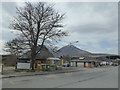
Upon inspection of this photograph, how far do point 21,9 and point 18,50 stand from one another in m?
7.30

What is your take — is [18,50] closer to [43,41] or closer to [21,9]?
[43,41]

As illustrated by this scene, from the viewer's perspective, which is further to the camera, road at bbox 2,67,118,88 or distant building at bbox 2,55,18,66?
distant building at bbox 2,55,18,66

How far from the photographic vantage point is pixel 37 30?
103 ft

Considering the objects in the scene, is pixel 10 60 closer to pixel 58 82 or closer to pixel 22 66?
pixel 22 66

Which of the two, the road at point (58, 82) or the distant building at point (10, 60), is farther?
the distant building at point (10, 60)

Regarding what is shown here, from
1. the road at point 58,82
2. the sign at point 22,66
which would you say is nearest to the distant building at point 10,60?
the sign at point 22,66

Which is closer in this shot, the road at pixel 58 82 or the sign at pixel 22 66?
the road at pixel 58 82

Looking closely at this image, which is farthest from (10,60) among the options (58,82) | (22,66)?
(58,82)

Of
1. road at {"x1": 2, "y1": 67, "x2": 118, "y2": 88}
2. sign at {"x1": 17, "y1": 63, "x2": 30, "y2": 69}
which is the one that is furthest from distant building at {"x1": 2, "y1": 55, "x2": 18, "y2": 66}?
road at {"x1": 2, "y1": 67, "x2": 118, "y2": 88}

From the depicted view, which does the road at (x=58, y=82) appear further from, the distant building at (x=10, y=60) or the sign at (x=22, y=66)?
the distant building at (x=10, y=60)

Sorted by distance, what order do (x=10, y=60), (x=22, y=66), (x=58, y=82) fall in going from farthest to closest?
(x=10, y=60)
(x=22, y=66)
(x=58, y=82)

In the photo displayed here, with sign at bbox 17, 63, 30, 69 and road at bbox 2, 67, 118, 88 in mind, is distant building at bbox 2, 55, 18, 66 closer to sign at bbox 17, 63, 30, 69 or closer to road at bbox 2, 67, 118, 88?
sign at bbox 17, 63, 30, 69

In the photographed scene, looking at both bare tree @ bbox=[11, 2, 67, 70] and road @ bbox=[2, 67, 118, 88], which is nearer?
road @ bbox=[2, 67, 118, 88]

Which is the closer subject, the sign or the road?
the road
